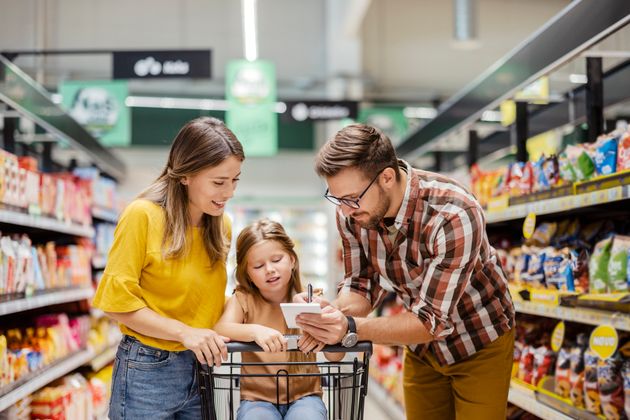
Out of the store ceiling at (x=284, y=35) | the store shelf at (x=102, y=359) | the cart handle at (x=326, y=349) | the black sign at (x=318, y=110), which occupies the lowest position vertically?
the store shelf at (x=102, y=359)

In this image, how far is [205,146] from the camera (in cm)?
216

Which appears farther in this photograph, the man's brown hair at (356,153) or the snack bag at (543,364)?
the snack bag at (543,364)

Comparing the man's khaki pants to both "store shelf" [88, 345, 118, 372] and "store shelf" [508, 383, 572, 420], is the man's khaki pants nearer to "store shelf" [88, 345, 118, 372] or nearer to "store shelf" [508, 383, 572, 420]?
"store shelf" [508, 383, 572, 420]

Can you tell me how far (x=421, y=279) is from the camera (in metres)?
2.33

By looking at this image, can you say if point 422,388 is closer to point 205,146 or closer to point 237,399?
point 237,399

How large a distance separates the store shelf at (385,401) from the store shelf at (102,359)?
230 cm

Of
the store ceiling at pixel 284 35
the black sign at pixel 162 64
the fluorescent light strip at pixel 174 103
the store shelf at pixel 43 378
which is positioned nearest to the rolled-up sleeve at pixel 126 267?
the store shelf at pixel 43 378

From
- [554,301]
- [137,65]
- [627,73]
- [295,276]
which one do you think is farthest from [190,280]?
[137,65]

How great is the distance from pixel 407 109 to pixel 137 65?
24.9ft

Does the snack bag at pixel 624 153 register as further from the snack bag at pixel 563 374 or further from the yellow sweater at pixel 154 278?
the yellow sweater at pixel 154 278

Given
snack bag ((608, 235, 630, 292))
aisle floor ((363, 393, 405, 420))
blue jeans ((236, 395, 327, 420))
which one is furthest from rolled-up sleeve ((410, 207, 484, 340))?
aisle floor ((363, 393, 405, 420))

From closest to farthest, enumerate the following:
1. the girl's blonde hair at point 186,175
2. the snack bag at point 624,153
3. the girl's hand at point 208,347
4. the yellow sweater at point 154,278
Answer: the girl's hand at point 208,347 < the yellow sweater at point 154,278 < the girl's blonde hair at point 186,175 < the snack bag at point 624,153

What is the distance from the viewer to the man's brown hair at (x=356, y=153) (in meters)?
2.15

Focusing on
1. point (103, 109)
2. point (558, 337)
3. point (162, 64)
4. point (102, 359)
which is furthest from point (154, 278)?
point (103, 109)
